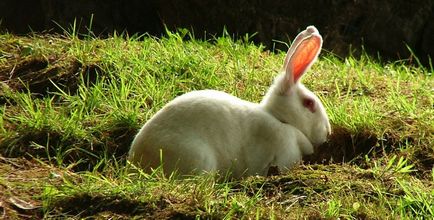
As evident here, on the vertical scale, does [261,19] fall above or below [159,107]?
below

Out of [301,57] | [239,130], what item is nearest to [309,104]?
[301,57]

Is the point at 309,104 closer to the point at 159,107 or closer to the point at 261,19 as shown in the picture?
the point at 159,107

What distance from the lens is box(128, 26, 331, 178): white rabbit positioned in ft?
15.8

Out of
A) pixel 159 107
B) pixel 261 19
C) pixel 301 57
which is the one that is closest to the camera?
pixel 301 57

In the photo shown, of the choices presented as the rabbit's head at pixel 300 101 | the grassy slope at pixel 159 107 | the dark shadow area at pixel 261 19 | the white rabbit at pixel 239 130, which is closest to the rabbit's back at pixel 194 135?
the white rabbit at pixel 239 130

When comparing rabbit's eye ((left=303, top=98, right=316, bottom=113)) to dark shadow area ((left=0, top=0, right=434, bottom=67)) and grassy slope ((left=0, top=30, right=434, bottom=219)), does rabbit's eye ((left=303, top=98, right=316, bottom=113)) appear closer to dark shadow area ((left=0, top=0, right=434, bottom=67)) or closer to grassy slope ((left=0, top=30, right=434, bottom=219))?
grassy slope ((left=0, top=30, right=434, bottom=219))

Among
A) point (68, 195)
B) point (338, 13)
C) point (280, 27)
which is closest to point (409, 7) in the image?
point (338, 13)

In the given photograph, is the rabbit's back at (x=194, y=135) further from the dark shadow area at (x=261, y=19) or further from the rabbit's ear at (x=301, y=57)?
the dark shadow area at (x=261, y=19)

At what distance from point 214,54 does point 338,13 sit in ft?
7.48

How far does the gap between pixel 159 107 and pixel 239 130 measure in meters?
0.83

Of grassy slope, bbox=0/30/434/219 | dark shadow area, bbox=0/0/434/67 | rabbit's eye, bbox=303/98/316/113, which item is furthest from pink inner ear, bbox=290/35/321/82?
dark shadow area, bbox=0/0/434/67

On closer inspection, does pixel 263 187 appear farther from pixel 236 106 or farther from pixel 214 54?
pixel 214 54

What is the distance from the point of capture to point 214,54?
681 centimetres

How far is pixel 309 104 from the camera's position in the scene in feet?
18.1
